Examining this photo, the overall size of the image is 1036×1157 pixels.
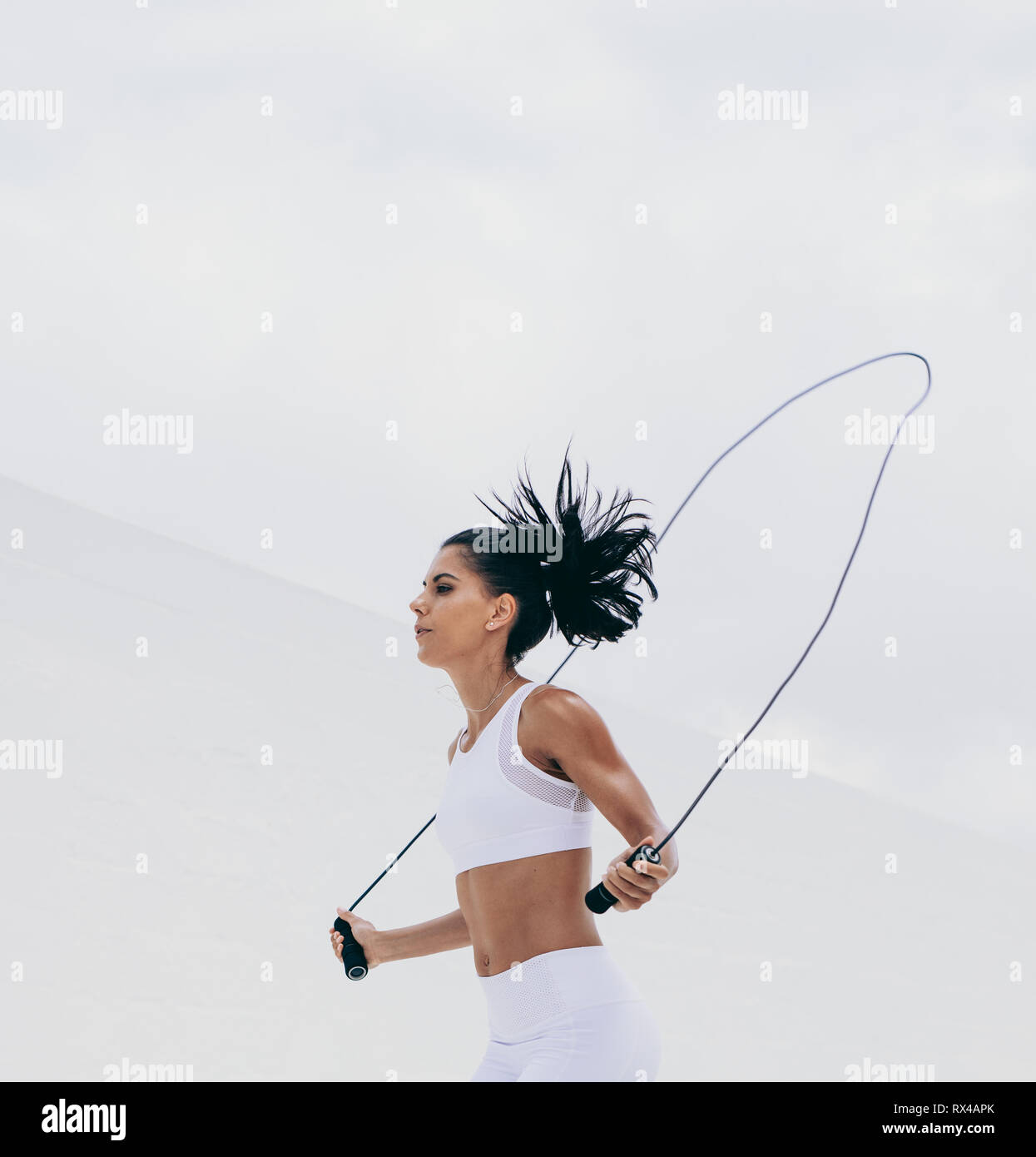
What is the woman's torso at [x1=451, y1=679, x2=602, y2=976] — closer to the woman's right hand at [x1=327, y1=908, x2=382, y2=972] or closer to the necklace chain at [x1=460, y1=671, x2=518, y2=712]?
the necklace chain at [x1=460, y1=671, x2=518, y2=712]

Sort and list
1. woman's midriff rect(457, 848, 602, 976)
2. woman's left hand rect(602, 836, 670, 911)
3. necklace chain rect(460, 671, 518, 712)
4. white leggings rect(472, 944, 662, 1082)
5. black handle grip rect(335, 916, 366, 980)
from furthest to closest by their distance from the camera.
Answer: black handle grip rect(335, 916, 366, 980) → necklace chain rect(460, 671, 518, 712) → woman's midriff rect(457, 848, 602, 976) → white leggings rect(472, 944, 662, 1082) → woman's left hand rect(602, 836, 670, 911)

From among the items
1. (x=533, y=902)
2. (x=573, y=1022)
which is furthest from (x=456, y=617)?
(x=573, y=1022)

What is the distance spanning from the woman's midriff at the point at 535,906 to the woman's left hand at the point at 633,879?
0.22m

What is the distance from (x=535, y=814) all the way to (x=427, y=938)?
1.66 ft

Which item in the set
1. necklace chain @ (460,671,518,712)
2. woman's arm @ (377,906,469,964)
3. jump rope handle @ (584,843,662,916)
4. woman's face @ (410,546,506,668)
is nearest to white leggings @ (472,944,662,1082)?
jump rope handle @ (584,843,662,916)

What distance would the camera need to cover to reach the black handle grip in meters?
2.54

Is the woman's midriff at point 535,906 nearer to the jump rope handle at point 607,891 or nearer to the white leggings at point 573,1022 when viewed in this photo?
the white leggings at point 573,1022

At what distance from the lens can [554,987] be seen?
2.13 meters

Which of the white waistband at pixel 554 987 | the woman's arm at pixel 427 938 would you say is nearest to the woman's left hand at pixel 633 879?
the white waistband at pixel 554 987

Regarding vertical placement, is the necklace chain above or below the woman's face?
below

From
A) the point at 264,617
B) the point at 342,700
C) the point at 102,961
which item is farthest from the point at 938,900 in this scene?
the point at 102,961

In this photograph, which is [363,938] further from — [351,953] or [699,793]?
[699,793]

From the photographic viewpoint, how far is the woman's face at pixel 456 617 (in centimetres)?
243
